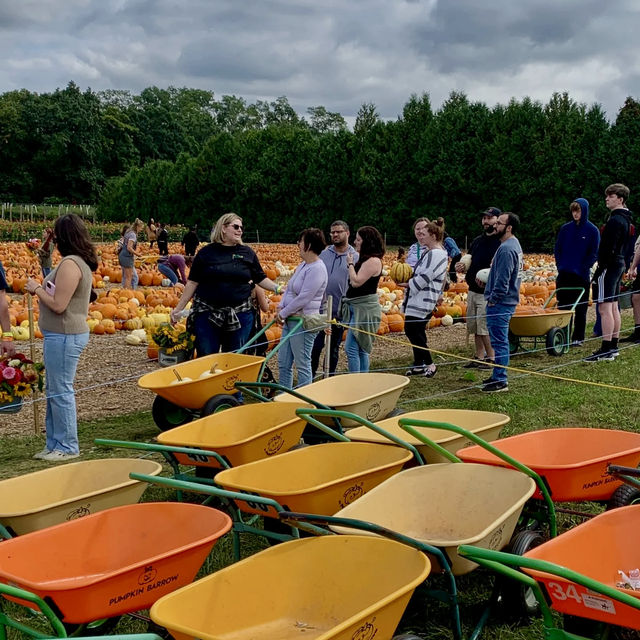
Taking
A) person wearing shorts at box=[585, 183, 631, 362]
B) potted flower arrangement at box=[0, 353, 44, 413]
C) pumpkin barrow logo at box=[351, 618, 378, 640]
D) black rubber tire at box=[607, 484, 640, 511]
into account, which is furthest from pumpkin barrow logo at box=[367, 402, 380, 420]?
person wearing shorts at box=[585, 183, 631, 362]

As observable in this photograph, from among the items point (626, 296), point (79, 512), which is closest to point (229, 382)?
point (79, 512)

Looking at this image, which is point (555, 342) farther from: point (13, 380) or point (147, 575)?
point (147, 575)

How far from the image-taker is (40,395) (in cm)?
757

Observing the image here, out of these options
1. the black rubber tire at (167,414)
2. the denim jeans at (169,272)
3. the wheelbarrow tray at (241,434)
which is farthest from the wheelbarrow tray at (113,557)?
the denim jeans at (169,272)

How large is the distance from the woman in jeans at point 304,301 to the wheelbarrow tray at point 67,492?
273 cm

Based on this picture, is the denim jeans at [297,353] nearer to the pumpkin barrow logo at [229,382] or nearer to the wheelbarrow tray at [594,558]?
the pumpkin barrow logo at [229,382]

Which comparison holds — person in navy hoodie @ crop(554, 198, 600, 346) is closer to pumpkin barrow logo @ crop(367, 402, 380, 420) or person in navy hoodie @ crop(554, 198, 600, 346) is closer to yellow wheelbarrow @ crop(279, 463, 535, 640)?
pumpkin barrow logo @ crop(367, 402, 380, 420)

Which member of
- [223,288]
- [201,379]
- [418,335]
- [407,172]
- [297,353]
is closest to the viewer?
[201,379]

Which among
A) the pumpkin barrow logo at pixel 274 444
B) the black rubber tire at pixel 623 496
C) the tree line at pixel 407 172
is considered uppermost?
the tree line at pixel 407 172

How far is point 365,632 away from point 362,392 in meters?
3.31

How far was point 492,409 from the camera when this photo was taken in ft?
21.9

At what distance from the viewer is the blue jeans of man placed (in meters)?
7.28

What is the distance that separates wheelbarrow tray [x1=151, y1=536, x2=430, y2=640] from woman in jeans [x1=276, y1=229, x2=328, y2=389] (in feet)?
11.3

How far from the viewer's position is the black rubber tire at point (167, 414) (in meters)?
6.09
